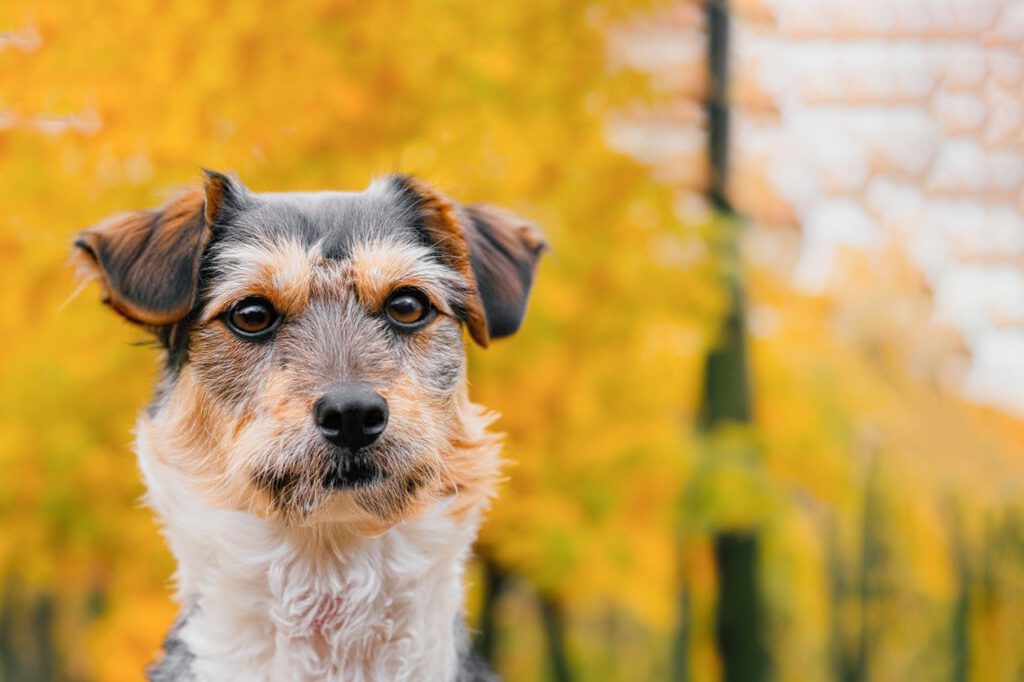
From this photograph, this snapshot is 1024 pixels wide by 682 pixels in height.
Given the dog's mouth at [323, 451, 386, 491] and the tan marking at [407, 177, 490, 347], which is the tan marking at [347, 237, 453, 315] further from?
the dog's mouth at [323, 451, 386, 491]

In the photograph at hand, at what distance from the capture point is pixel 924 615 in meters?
16.9

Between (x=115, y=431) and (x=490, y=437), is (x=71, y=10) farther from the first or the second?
(x=490, y=437)

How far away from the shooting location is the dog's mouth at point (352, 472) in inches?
129

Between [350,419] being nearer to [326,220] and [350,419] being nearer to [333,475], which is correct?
[333,475]

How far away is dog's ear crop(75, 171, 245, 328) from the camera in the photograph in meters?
3.47

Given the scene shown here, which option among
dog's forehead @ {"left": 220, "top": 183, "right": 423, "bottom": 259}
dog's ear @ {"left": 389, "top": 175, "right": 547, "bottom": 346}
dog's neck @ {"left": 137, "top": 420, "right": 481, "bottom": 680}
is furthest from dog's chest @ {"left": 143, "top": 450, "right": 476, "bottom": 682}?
dog's forehead @ {"left": 220, "top": 183, "right": 423, "bottom": 259}

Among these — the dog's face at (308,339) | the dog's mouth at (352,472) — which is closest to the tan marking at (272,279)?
the dog's face at (308,339)

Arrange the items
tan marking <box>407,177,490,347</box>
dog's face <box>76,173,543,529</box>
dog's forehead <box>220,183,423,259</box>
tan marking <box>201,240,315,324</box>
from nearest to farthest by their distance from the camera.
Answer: dog's face <box>76,173,543,529</box>
tan marking <box>201,240,315,324</box>
dog's forehead <box>220,183,423,259</box>
tan marking <box>407,177,490,347</box>

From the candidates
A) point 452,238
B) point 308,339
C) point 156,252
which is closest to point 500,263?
point 452,238

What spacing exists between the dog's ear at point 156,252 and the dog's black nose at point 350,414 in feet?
2.04

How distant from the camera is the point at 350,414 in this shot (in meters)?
3.19

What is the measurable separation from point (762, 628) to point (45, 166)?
303 inches

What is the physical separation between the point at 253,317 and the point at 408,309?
485 millimetres

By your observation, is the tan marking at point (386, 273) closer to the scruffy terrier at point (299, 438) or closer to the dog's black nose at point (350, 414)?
the scruffy terrier at point (299, 438)
